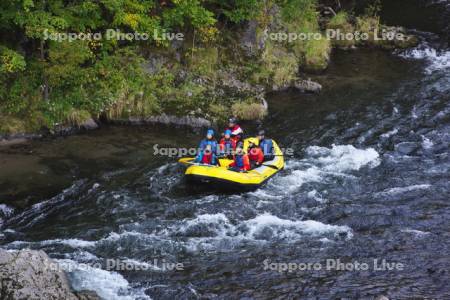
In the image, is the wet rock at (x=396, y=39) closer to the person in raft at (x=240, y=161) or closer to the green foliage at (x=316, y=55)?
the green foliage at (x=316, y=55)

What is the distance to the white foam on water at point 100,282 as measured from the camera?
966 cm

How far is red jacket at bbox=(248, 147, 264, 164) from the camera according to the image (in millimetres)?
15273

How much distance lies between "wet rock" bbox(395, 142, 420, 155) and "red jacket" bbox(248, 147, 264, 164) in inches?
165

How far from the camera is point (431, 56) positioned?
83.6ft

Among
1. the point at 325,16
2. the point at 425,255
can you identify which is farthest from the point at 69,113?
the point at 325,16

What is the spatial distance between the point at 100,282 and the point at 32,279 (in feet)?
5.14

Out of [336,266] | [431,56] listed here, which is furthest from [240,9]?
[336,266]

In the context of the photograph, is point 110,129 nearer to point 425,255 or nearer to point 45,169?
point 45,169

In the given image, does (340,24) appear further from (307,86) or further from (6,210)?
(6,210)

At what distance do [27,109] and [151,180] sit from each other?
480 cm

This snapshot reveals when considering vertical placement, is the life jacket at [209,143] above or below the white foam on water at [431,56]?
below

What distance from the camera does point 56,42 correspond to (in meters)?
16.5

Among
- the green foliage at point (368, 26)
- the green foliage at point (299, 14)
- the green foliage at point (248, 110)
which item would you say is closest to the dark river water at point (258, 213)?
the green foliage at point (248, 110)

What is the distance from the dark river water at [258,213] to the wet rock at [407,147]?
0.06 metres
